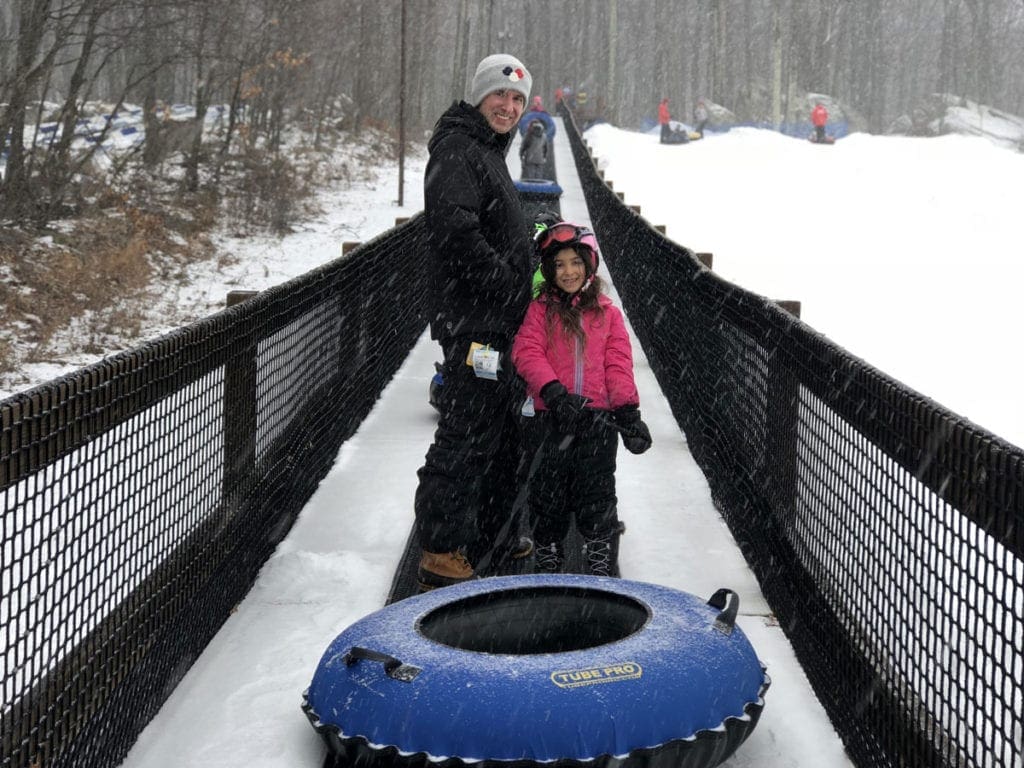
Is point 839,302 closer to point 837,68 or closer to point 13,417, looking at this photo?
point 13,417

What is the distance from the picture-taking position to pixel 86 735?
333 cm

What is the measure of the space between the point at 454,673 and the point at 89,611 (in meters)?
1.00

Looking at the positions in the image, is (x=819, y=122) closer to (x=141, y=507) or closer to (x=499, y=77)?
(x=499, y=77)

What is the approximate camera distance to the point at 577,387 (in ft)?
16.4

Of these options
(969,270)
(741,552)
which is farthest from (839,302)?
(741,552)

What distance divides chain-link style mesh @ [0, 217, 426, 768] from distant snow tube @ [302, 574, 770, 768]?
2.01 feet

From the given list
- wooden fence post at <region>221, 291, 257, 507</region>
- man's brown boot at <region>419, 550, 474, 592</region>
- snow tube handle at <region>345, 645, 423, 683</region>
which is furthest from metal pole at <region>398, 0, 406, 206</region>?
snow tube handle at <region>345, 645, 423, 683</region>

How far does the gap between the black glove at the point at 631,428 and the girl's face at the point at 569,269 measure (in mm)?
524

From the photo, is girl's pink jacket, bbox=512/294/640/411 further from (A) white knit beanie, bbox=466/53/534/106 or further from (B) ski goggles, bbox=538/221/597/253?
(A) white knit beanie, bbox=466/53/534/106

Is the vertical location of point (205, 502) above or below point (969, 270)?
above

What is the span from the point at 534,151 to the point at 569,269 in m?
19.4

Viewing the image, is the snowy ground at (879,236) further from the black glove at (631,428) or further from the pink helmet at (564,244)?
the pink helmet at (564,244)

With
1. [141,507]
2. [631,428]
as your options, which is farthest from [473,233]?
[141,507]

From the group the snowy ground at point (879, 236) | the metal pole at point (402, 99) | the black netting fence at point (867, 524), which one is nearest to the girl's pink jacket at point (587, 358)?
the black netting fence at point (867, 524)
